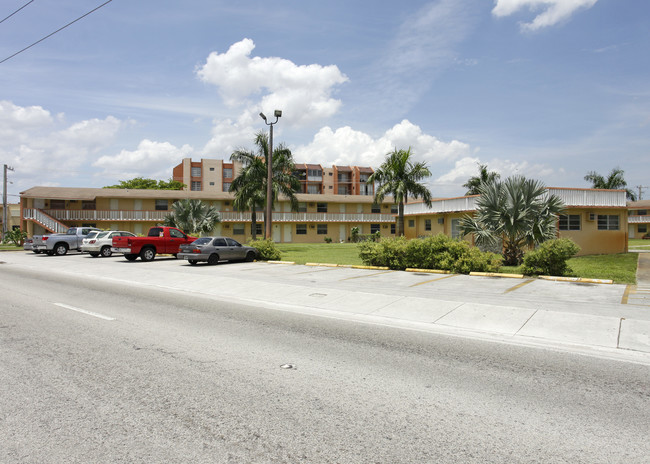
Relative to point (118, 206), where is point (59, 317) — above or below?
below

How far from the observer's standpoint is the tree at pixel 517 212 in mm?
17906

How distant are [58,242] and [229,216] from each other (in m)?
22.8

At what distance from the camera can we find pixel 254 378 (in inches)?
210

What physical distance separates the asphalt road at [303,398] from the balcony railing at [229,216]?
42.4m

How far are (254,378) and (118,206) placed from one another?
4978 cm

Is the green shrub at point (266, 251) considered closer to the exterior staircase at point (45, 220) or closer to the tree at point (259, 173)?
the tree at point (259, 173)

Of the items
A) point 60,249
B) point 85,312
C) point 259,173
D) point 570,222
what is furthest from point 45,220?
point 570,222

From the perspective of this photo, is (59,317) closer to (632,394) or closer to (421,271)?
(632,394)

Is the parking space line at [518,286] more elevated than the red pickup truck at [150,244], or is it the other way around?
the red pickup truck at [150,244]

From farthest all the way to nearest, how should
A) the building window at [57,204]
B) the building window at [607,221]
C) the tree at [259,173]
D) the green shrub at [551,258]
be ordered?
the building window at [57,204], the tree at [259,173], the building window at [607,221], the green shrub at [551,258]

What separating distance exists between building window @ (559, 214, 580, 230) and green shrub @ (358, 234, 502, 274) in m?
11.4

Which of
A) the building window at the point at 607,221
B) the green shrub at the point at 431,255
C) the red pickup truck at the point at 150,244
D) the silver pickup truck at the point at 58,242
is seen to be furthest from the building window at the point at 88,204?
the building window at the point at 607,221

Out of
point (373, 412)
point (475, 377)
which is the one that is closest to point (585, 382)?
point (475, 377)

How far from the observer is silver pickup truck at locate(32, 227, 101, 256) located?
2959 cm
